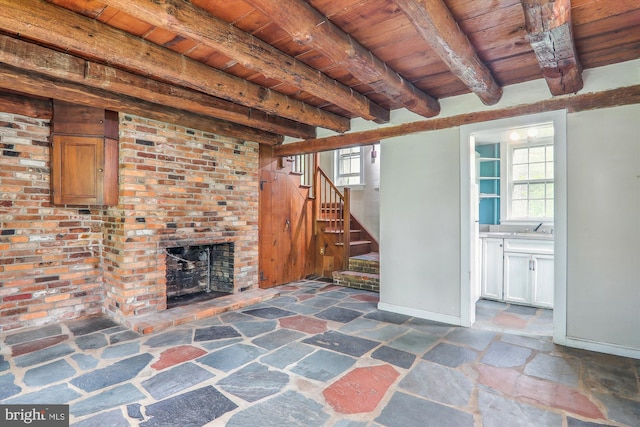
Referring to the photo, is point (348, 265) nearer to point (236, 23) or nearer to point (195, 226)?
point (195, 226)

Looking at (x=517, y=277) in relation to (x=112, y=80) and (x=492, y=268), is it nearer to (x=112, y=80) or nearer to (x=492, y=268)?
(x=492, y=268)

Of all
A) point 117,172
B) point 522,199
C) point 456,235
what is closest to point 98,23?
point 117,172

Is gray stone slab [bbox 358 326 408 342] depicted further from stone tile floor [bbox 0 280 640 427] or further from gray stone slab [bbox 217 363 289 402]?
gray stone slab [bbox 217 363 289 402]

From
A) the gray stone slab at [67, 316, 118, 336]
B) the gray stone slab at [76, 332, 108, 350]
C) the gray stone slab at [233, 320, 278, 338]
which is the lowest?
the gray stone slab at [233, 320, 278, 338]

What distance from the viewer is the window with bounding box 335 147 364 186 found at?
6.81 meters

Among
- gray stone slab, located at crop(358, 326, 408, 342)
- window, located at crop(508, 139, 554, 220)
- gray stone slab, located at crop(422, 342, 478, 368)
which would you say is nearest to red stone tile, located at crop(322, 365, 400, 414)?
gray stone slab, located at crop(422, 342, 478, 368)

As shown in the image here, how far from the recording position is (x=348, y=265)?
5.48 m

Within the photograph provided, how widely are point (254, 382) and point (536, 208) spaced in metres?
4.33

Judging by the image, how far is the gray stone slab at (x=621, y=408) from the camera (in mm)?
1854

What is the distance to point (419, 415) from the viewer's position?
1.89 metres

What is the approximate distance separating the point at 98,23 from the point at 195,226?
2.36 m

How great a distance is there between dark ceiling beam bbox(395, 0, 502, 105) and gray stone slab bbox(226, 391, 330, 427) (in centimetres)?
229

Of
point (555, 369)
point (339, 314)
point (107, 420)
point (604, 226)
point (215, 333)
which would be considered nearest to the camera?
point (107, 420)

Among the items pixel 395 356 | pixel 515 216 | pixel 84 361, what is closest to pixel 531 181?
pixel 515 216
